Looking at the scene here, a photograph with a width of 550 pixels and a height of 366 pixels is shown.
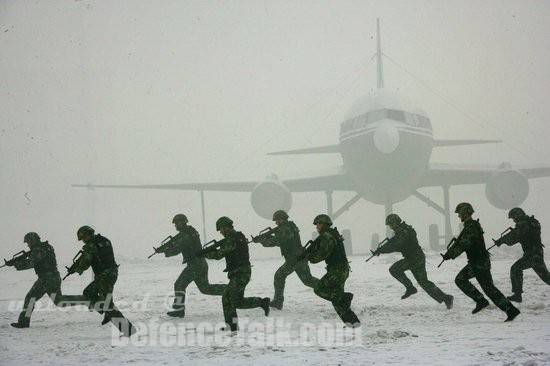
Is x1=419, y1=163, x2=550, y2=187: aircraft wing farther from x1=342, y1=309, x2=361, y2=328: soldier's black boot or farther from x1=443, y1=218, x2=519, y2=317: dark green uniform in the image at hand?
x1=342, y1=309, x2=361, y2=328: soldier's black boot

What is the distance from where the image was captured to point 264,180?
77.6 feet

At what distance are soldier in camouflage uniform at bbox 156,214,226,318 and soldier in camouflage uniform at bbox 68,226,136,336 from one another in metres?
1.54

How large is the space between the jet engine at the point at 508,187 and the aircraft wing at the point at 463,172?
1761 mm

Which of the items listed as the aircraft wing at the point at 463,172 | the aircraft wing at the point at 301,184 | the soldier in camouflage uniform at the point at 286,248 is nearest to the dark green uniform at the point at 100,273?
the soldier in camouflage uniform at the point at 286,248

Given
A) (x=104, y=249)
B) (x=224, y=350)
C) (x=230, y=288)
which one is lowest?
(x=224, y=350)

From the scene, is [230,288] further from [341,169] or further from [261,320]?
[341,169]

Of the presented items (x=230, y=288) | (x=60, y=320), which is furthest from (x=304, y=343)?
(x=60, y=320)

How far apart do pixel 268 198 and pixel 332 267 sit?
15.8 meters

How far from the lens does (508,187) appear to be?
2228 centimetres

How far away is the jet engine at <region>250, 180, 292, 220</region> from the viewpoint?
2325cm

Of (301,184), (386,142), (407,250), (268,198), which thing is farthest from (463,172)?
(407,250)

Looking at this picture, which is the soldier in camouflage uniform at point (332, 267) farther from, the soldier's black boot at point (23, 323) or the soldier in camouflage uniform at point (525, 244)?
the soldier's black boot at point (23, 323)

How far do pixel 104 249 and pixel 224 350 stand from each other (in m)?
2.57

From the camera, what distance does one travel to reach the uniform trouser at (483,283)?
25.3 ft
